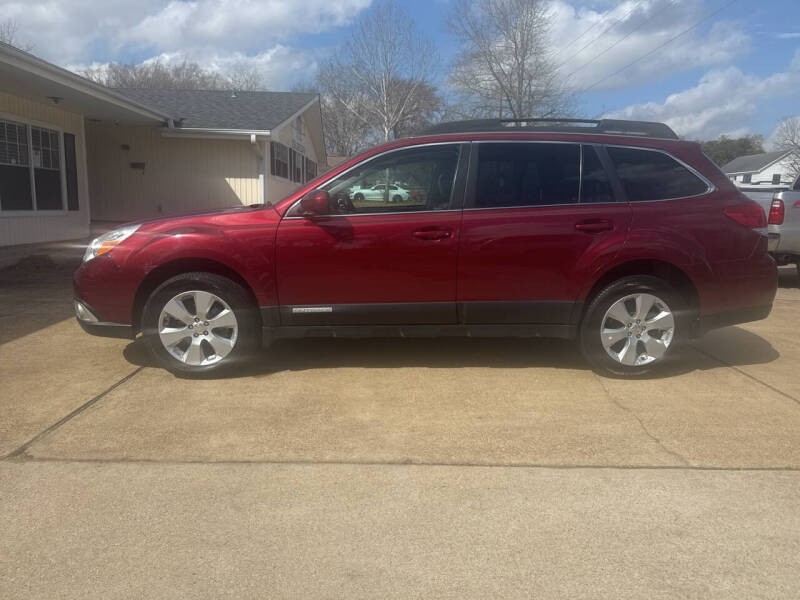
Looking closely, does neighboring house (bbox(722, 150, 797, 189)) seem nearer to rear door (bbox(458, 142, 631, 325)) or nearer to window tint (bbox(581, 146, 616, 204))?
window tint (bbox(581, 146, 616, 204))

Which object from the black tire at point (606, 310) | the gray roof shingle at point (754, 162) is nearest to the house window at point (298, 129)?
the black tire at point (606, 310)

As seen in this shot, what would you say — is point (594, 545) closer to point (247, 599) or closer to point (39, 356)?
point (247, 599)

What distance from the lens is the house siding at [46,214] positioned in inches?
460

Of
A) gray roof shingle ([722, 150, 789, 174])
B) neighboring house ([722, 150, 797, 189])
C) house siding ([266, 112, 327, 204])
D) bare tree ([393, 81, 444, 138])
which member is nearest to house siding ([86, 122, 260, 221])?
house siding ([266, 112, 327, 204])

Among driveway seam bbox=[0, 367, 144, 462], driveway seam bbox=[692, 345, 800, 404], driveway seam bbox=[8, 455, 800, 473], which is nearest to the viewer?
driveway seam bbox=[8, 455, 800, 473]

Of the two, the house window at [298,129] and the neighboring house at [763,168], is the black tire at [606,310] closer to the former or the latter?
the house window at [298,129]

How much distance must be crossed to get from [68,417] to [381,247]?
236 cm

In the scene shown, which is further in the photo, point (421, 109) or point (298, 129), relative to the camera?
point (421, 109)

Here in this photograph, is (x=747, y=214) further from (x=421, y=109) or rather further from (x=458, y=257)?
(x=421, y=109)

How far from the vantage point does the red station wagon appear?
184 inches

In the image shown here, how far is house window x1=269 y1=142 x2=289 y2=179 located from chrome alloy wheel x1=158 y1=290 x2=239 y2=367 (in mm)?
15456

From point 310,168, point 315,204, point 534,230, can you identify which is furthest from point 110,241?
point 310,168

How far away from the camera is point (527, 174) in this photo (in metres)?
4.80

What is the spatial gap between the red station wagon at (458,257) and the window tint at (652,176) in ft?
0.04
